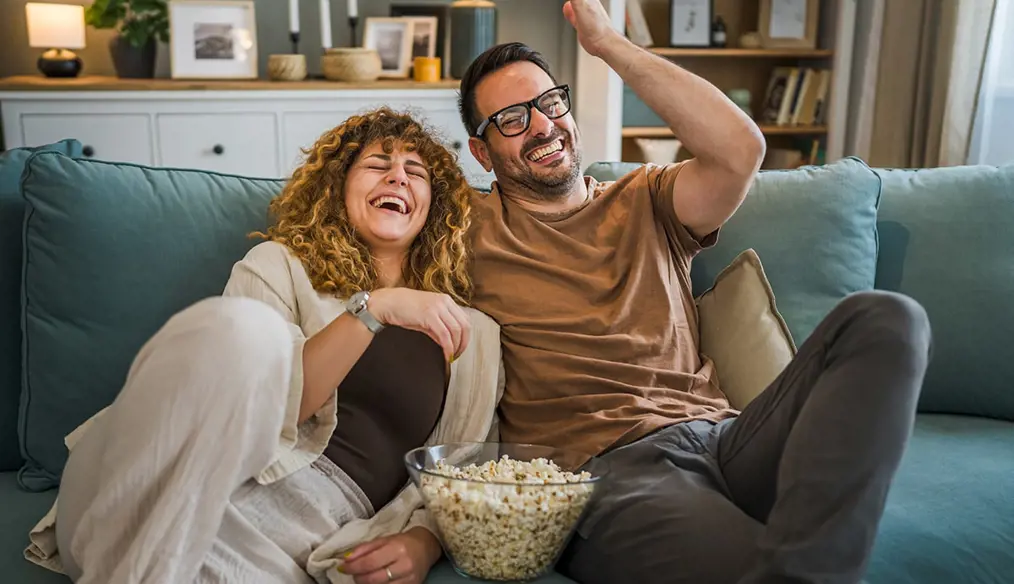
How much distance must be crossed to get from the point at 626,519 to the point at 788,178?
2.85 ft

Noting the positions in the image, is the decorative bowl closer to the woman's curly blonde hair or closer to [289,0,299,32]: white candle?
[289,0,299,32]: white candle

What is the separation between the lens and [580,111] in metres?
4.09

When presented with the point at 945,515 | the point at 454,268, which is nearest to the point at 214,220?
the point at 454,268

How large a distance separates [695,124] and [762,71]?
309cm

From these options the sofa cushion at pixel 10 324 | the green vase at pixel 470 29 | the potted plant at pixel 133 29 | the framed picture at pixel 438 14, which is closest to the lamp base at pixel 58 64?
the potted plant at pixel 133 29

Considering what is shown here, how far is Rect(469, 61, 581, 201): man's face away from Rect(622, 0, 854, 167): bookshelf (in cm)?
234

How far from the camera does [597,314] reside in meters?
1.65

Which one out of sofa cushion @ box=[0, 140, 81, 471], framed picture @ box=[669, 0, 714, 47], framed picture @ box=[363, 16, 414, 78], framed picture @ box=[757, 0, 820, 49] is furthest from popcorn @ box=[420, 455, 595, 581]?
framed picture @ box=[757, 0, 820, 49]

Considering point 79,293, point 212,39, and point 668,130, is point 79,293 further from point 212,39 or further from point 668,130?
point 668,130

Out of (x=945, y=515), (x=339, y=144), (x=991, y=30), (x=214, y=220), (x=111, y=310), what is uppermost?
(x=991, y=30)

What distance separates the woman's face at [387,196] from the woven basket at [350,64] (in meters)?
2.17

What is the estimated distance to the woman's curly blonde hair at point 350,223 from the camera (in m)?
1.57

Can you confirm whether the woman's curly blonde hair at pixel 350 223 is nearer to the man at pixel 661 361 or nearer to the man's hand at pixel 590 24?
the man at pixel 661 361

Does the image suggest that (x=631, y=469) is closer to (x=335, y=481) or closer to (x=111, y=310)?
(x=335, y=481)
